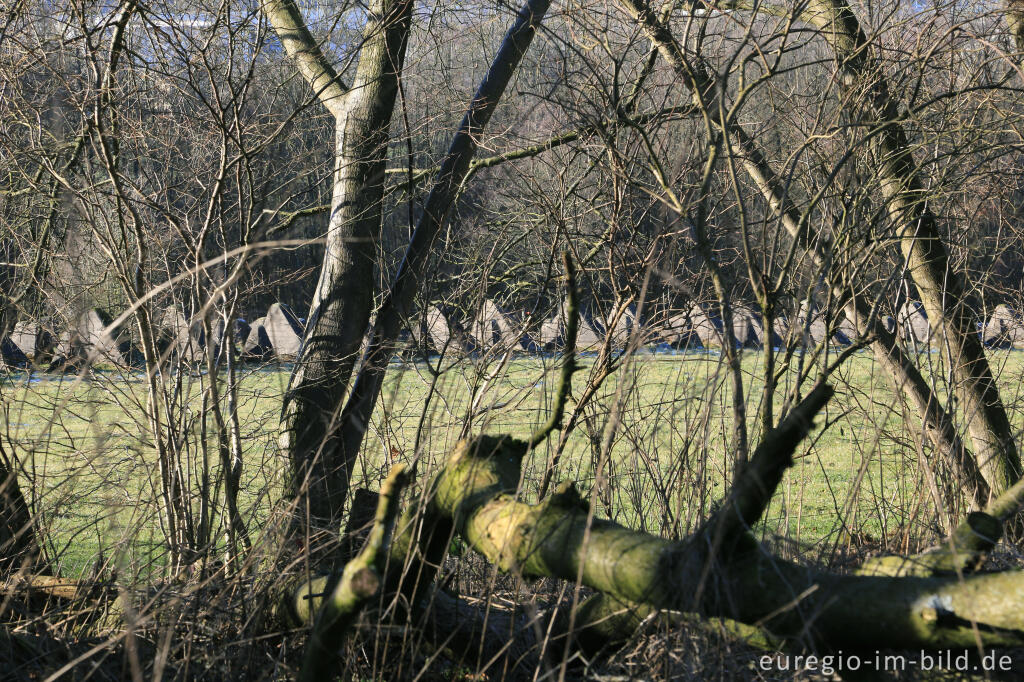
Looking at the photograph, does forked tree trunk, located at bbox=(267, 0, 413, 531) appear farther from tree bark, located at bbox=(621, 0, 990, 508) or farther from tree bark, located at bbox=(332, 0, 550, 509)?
tree bark, located at bbox=(621, 0, 990, 508)

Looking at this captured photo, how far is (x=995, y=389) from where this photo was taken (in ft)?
15.7

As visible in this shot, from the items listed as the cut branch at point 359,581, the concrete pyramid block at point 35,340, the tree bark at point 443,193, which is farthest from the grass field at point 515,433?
the tree bark at point 443,193

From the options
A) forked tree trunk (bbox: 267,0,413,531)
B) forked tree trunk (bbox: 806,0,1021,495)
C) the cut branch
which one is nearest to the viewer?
the cut branch

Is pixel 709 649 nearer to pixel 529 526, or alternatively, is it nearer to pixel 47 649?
pixel 529 526

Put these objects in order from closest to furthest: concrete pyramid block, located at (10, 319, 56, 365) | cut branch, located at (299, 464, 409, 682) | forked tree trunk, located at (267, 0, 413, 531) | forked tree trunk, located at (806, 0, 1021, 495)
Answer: cut branch, located at (299, 464, 409, 682) < forked tree trunk, located at (806, 0, 1021, 495) < concrete pyramid block, located at (10, 319, 56, 365) < forked tree trunk, located at (267, 0, 413, 531)

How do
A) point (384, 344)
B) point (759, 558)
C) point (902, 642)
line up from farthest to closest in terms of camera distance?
1. point (384, 344)
2. point (759, 558)
3. point (902, 642)

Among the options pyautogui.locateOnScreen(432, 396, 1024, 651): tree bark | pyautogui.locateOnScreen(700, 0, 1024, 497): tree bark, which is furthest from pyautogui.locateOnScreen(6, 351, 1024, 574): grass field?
pyautogui.locateOnScreen(700, 0, 1024, 497): tree bark

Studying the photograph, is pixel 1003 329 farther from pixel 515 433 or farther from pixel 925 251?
pixel 515 433

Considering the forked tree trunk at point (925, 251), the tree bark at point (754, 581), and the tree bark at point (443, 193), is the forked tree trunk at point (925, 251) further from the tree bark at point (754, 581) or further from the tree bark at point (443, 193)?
the tree bark at point (754, 581)

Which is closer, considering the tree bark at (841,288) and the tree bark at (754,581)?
the tree bark at (754,581)

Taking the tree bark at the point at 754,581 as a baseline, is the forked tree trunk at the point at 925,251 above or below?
above

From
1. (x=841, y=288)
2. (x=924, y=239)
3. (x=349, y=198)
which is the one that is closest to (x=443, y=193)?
(x=349, y=198)

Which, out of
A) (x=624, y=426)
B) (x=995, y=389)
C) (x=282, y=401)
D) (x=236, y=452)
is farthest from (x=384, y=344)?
(x=995, y=389)

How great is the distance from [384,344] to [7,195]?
2262mm
